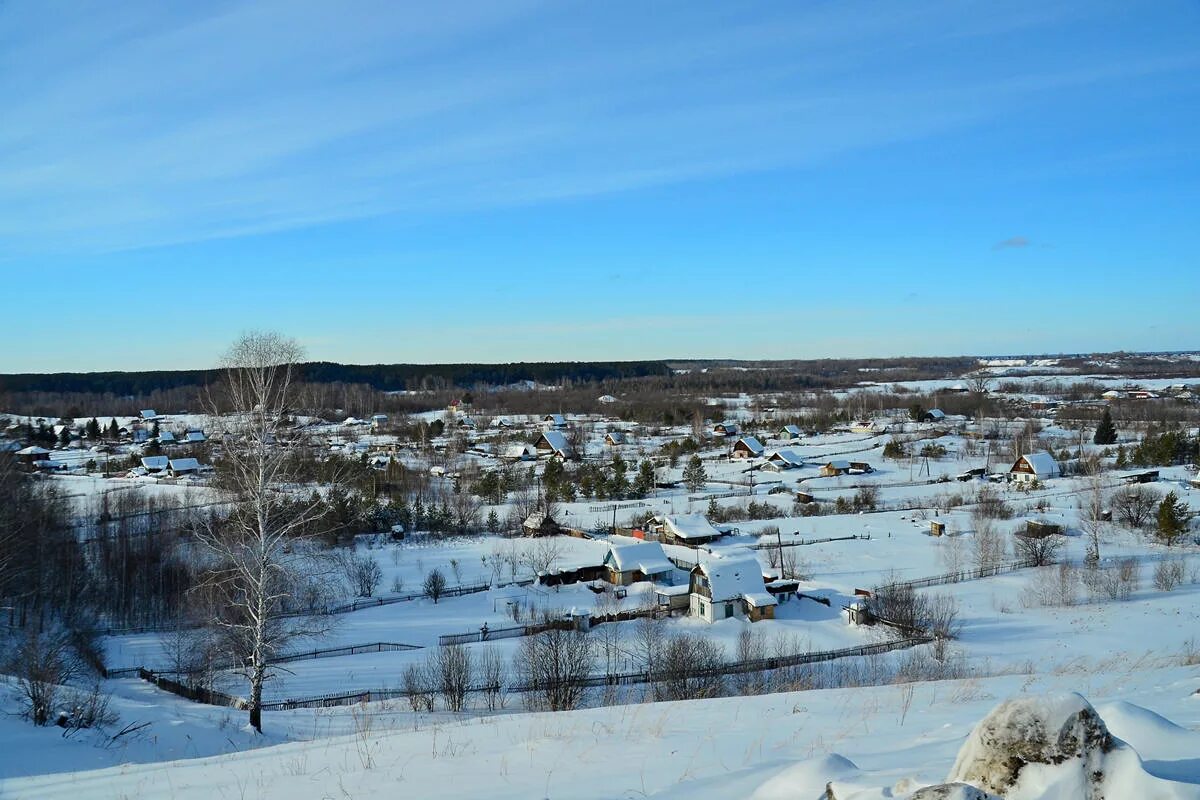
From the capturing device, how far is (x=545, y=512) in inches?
1444

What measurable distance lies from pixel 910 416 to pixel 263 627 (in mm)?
78711

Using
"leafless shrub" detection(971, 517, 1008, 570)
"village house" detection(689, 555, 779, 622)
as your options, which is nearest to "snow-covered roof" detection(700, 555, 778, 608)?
"village house" detection(689, 555, 779, 622)

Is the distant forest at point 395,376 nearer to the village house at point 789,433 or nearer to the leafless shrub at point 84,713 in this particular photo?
the village house at point 789,433

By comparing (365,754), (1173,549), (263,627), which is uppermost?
(365,754)

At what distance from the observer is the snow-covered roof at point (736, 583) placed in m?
22.7

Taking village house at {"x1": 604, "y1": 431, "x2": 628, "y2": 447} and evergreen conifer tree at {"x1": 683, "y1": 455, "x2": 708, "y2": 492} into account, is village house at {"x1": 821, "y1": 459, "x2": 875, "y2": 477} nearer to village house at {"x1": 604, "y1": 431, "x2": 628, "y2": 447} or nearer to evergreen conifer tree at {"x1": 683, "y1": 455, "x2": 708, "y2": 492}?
evergreen conifer tree at {"x1": 683, "y1": 455, "x2": 708, "y2": 492}

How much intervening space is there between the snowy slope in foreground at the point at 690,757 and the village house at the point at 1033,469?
131 ft

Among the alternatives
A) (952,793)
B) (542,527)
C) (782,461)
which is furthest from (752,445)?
(952,793)

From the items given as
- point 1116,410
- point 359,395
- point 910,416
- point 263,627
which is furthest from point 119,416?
point 1116,410

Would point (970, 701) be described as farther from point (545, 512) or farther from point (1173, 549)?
point (545, 512)

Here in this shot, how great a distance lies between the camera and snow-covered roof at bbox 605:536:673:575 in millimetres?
26969

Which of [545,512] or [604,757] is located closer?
[604,757]

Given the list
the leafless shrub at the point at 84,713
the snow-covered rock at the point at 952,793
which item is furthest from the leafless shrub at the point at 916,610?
the snow-covered rock at the point at 952,793

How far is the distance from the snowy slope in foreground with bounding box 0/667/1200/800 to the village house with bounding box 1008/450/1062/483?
3985 cm
